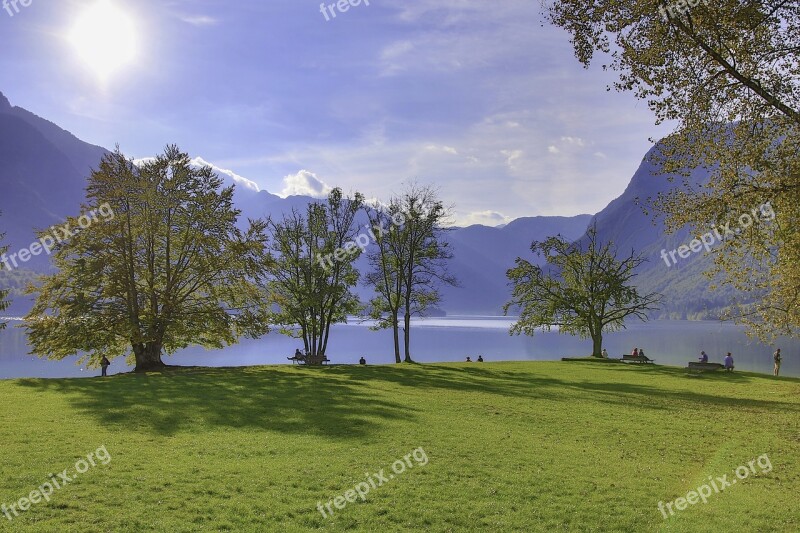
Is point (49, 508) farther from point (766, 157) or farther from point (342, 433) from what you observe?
point (766, 157)

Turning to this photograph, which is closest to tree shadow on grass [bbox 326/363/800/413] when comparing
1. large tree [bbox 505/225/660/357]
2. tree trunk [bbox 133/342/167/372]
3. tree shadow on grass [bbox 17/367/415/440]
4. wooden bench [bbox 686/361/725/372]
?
wooden bench [bbox 686/361/725/372]

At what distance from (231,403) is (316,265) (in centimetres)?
2635

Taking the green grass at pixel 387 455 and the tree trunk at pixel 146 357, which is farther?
the tree trunk at pixel 146 357

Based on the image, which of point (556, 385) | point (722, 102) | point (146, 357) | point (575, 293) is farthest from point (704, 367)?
point (146, 357)

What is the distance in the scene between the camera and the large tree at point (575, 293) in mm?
59719

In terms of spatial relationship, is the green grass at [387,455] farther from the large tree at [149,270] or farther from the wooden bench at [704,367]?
the wooden bench at [704,367]

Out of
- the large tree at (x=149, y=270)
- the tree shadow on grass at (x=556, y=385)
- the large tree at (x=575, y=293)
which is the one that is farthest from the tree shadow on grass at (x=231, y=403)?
the large tree at (x=575, y=293)

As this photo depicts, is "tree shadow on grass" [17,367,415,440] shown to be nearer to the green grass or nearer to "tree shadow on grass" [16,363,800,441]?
"tree shadow on grass" [16,363,800,441]

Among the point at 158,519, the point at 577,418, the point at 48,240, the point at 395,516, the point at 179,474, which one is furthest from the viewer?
the point at 48,240

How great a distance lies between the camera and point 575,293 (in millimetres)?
60750

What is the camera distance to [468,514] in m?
11.7

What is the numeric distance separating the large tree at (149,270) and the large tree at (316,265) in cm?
496

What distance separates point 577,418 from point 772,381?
89.3ft

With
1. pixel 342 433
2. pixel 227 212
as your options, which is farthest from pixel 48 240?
pixel 342 433
